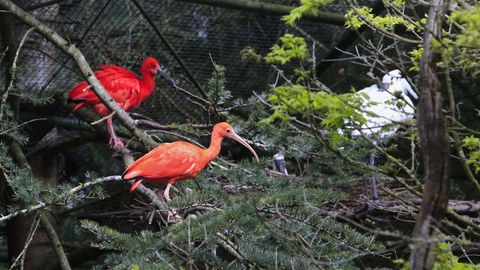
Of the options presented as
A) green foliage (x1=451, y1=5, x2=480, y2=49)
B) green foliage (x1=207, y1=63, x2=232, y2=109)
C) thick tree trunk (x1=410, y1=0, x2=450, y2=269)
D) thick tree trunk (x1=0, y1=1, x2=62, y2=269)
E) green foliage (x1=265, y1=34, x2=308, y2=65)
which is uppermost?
green foliage (x1=451, y1=5, x2=480, y2=49)

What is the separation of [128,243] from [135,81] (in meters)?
2.31

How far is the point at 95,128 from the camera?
4.84m

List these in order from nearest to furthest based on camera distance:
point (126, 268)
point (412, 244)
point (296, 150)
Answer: point (412, 244) → point (126, 268) → point (296, 150)

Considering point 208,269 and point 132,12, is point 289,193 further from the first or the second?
point 132,12

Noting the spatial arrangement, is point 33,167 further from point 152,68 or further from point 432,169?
point 432,169

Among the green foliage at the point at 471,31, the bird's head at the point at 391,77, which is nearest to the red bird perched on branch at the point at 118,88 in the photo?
the bird's head at the point at 391,77

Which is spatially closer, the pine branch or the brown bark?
the brown bark

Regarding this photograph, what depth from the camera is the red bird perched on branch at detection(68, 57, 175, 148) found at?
15.1 feet

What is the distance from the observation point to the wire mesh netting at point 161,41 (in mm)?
4734

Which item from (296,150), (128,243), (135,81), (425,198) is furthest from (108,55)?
(425,198)

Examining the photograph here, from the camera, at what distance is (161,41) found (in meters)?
5.17

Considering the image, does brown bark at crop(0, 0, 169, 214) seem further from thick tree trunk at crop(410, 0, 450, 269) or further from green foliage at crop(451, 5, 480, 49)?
green foliage at crop(451, 5, 480, 49)

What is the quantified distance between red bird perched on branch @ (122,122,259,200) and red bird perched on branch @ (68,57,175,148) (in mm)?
752

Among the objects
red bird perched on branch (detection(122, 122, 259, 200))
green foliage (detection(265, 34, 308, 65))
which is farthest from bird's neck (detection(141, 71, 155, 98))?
green foliage (detection(265, 34, 308, 65))
